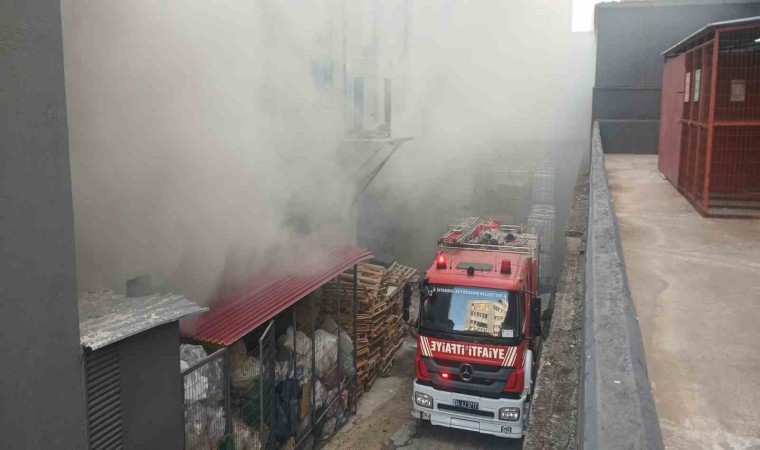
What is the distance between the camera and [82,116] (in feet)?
11.9

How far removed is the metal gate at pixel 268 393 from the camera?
4270 millimetres

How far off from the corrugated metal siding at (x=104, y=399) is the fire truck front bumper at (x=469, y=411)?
295 centimetres

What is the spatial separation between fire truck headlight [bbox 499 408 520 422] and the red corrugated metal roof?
1.73 metres

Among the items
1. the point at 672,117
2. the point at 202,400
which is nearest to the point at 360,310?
the point at 202,400

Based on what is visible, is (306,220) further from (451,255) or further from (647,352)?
(647,352)

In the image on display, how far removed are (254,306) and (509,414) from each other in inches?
Result: 88.7

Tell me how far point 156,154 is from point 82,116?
0.62 metres

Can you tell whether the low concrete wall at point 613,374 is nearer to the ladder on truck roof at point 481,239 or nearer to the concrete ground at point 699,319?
the concrete ground at point 699,319

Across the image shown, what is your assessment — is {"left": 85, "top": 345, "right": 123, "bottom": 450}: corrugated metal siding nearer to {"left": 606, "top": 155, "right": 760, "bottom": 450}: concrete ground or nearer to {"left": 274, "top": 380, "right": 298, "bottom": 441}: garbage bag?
{"left": 274, "top": 380, "right": 298, "bottom": 441}: garbage bag

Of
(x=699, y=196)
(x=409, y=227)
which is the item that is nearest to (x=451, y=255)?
(x=699, y=196)

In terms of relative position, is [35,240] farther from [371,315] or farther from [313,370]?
[371,315]

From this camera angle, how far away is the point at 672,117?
18.4 feet

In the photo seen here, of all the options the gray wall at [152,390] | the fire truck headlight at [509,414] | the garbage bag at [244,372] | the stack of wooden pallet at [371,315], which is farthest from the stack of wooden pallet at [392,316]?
the gray wall at [152,390]

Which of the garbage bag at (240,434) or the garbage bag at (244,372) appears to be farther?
the garbage bag at (244,372)
